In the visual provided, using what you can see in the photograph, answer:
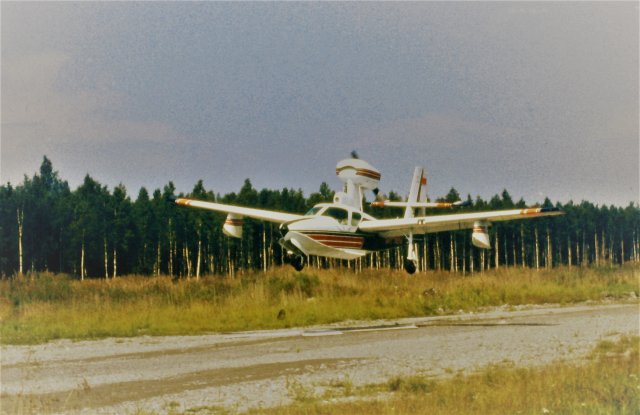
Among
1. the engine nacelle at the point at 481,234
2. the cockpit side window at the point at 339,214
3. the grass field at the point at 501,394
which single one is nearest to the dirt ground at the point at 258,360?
the grass field at the point at 501,394

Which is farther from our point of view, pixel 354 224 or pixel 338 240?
pixel 354 224

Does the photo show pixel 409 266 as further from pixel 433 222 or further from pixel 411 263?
pixel 433 222

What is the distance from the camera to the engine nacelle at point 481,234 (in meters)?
24.6

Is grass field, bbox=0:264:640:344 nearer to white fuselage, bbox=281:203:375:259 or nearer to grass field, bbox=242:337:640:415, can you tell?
white fuselage, bbox=281:203:375:259

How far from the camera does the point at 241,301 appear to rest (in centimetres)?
3575

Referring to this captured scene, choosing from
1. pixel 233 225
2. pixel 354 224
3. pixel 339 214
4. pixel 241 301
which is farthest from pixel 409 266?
pixel 241 301

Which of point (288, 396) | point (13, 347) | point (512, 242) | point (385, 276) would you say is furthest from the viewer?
point (512, 242)

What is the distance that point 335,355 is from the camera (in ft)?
74.1

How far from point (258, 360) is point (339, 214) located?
659 centimetres

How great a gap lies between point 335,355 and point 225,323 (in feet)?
35.6

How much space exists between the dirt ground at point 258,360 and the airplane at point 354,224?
333cm

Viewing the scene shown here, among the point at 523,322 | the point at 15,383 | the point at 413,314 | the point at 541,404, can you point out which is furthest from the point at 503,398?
the point at 413,314

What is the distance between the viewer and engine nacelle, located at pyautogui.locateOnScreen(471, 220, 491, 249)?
2456cm

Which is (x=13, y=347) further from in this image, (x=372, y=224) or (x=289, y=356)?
(x=372, y=224)
